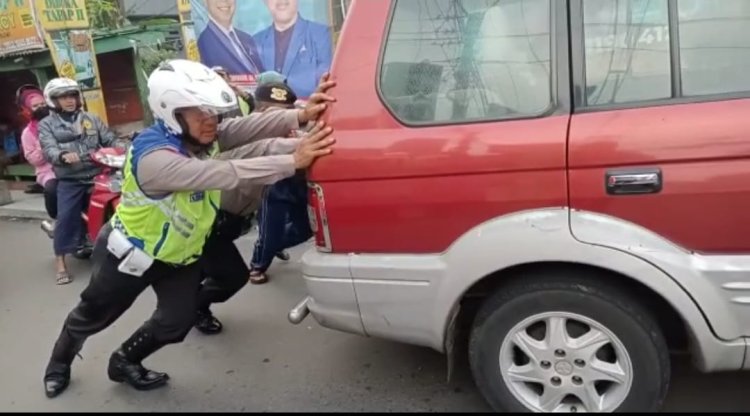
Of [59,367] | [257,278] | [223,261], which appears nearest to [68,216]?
[257,278]

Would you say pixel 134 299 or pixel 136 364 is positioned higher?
pixel 134 299

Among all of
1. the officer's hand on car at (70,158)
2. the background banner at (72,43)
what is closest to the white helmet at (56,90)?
the officer's hand on car at (70,158)

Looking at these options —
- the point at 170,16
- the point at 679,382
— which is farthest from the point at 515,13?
the point at 170,16

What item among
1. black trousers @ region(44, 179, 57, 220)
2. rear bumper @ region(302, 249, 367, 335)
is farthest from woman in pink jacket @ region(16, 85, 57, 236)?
rear bumper @ region(302, 249, 367, 335)

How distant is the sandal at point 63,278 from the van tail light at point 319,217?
128 inches

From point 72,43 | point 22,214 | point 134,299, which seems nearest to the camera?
point 134,299

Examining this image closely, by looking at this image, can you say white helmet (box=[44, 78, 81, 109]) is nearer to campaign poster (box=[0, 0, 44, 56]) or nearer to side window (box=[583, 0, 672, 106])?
campaign poster (box=[0, 0, 44, 56])

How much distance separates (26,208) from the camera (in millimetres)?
7383

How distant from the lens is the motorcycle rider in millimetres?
5094

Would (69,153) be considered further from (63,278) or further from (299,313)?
(299,313)

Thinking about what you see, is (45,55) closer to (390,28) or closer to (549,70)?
(390,28)

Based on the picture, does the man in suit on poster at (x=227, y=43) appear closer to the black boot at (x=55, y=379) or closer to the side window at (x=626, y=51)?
the black boot at (x=55, y=379)

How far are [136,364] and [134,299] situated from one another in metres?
0.38

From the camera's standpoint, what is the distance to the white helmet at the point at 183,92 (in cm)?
273
